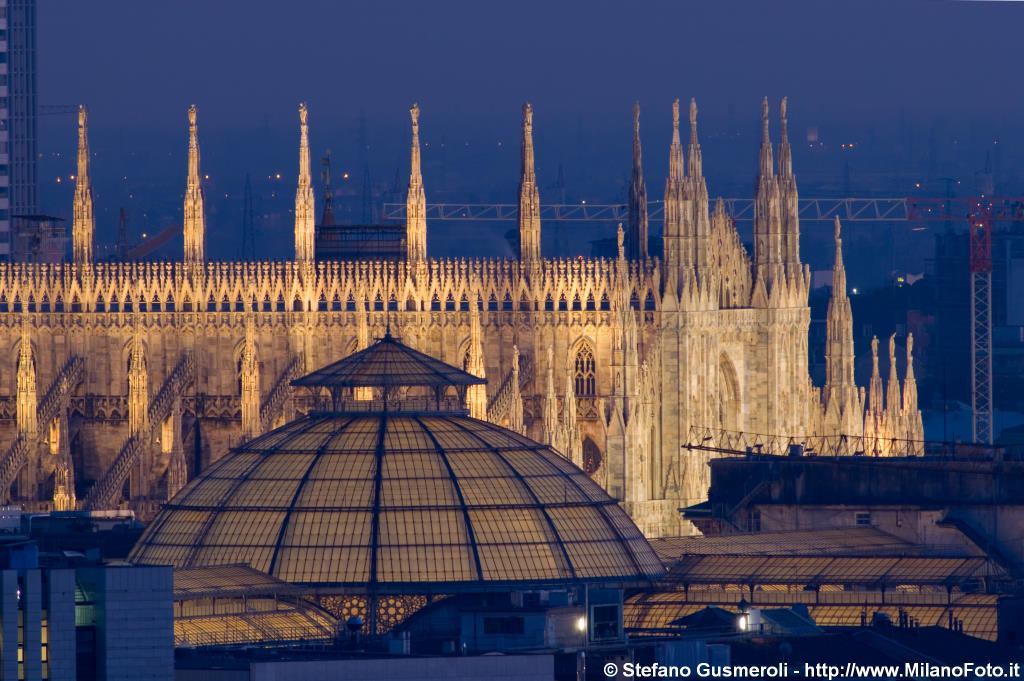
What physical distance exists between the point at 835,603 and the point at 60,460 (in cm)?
4401

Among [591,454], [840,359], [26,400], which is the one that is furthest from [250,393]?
[840,359]

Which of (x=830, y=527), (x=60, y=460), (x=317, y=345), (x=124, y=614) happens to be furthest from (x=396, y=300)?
(x=124, y=614)

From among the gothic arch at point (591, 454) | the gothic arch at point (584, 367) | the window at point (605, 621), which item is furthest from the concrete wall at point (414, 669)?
the gothic arch at point (584, 367)

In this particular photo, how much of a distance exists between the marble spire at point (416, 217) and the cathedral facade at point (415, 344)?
0.07 m

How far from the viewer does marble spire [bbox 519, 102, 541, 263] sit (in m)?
163

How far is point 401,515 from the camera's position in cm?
12056

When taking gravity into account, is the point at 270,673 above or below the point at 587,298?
below

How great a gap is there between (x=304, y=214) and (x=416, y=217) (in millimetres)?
4480

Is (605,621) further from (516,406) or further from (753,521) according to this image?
(516,406)

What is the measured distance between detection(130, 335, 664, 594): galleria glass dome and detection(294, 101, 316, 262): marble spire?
3883 cm

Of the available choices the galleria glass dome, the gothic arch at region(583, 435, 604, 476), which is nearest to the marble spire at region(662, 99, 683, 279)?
the gothic arch at region(583, 435, 604, 476)

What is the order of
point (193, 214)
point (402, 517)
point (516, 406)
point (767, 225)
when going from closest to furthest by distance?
point (402, 517)
point (516, 406)
point (193, 214)
point (767, 225)

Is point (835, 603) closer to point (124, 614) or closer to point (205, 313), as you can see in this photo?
point (124, 614)

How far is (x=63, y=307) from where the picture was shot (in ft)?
544
